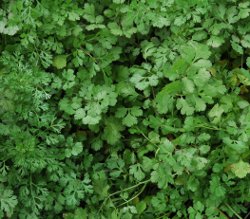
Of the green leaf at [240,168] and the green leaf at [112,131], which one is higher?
the green leaf at [112,131]

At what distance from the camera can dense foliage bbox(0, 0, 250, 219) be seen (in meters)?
2.49

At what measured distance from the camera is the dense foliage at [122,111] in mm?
2488

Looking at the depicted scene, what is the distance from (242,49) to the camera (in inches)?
106

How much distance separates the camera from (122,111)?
8.81 ft

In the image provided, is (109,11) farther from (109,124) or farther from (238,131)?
(238,131)

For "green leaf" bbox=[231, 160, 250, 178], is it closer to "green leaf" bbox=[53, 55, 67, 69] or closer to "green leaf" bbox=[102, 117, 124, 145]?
"green leaf" bbox=[102, 117, 124, 145]

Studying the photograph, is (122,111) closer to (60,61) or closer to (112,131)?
(112,131)

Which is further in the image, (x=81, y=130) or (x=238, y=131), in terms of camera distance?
(x=81, y=130)

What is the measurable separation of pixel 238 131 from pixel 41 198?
106cm

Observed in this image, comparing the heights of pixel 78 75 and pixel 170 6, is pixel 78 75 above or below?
below

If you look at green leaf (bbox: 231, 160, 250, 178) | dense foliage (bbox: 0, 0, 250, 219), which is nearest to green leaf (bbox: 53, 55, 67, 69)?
dense foliage (bbox: 0, 0, 250, 219)

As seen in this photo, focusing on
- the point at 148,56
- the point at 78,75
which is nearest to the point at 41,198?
the point at 78,75

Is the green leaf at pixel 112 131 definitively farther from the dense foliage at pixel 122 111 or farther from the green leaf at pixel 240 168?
the green leaf at pixel 240 168

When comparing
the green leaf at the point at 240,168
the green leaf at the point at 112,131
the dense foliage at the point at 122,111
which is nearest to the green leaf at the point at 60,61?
the dense foliage at the point at 122,111
